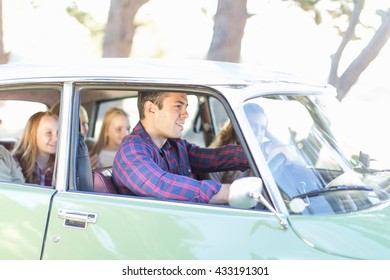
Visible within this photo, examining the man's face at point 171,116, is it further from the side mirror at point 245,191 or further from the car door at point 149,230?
the side mirror at point 245,191

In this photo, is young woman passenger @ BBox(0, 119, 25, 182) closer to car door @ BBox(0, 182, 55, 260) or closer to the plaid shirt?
car door @ BBox(0, 182, 55, 260)

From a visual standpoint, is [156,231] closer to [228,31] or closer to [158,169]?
[158,169]

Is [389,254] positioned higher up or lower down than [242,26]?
lower down

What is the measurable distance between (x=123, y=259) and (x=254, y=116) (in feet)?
2.99

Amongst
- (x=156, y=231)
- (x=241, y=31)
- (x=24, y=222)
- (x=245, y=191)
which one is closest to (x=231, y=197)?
(x=245, y=191)

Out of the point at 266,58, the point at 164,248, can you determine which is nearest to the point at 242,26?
the point at 164,248

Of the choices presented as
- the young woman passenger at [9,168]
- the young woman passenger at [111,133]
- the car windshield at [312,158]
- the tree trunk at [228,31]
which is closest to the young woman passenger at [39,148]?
the young woman passenger at [9,168]

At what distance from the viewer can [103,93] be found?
20.6 feet

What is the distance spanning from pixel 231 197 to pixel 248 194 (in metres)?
0.09

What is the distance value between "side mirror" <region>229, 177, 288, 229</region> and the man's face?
889mm

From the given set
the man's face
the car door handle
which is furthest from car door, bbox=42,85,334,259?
the man's face

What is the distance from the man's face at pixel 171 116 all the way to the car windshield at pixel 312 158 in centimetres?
58

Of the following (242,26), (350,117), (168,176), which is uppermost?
(242,26)
